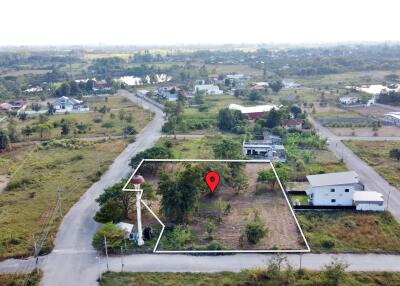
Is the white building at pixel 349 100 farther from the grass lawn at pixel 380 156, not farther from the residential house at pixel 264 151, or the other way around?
the residential house at pixel 264 151

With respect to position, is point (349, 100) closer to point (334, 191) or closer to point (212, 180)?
point (334, 191)

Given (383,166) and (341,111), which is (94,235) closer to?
(383,166)

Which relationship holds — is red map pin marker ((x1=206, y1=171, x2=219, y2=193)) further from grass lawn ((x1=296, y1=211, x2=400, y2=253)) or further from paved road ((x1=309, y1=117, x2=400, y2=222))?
paved road ((x1=309, y1=117, x2=400, y2=222))

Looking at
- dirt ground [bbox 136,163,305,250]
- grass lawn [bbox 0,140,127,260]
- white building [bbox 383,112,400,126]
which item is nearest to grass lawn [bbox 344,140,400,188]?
white building [bbox 383,112,400,126]

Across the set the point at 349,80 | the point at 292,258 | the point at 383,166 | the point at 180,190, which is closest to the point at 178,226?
the point at 180,190

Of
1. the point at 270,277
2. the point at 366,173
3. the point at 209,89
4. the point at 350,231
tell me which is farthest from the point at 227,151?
the point at 209,89
